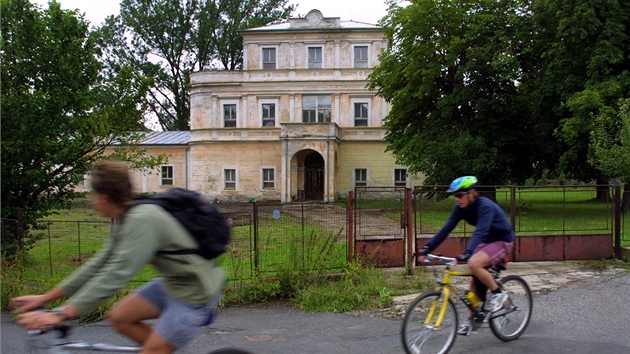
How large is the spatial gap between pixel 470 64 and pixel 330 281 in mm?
18923

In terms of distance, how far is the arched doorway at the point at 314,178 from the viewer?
41250 millimetres

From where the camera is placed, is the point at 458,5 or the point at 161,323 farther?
the point at 458,5

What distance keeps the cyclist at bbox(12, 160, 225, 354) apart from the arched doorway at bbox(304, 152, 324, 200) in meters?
37.6

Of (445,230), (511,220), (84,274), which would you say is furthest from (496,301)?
(511,220)

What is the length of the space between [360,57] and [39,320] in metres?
39.4

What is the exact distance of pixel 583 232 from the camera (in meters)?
11.8

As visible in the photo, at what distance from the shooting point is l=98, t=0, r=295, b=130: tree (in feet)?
173

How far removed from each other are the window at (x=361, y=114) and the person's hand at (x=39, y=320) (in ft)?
127

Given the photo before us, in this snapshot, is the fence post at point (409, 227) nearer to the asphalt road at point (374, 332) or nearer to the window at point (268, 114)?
the asphalt road at point (374, 332)

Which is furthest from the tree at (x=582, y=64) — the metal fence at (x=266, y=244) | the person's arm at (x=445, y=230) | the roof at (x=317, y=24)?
the roof at (x=317, y=24)

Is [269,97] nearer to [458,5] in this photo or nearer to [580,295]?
[458,5]

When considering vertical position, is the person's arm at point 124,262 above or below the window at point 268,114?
below

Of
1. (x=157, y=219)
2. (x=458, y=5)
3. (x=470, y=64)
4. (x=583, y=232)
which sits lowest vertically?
(x=583, y=232)

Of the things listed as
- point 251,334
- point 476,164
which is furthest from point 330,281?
point 476,164
